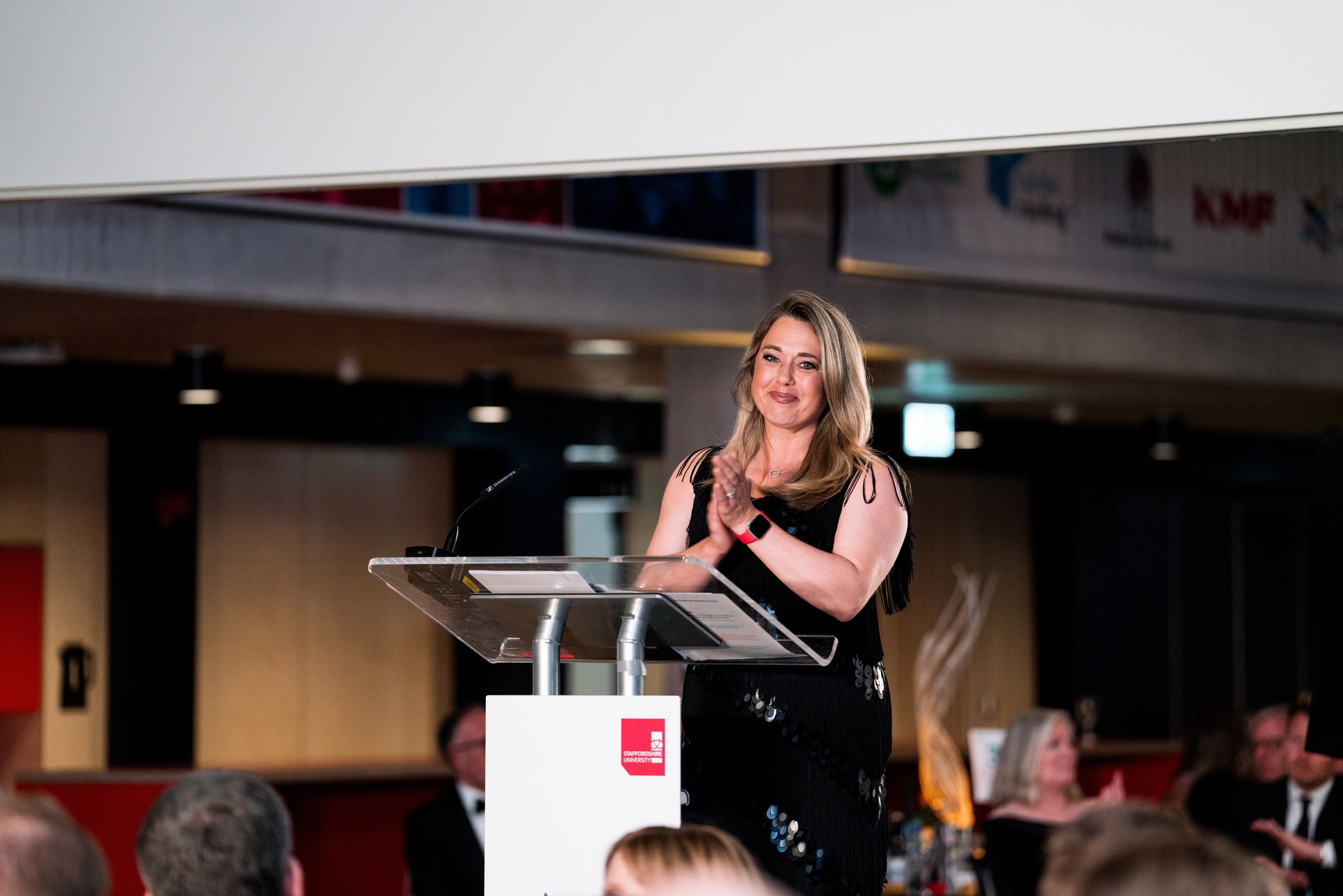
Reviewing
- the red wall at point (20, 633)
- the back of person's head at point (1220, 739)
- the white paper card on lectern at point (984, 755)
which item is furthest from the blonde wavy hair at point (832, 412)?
the red wall at point (20, 633)

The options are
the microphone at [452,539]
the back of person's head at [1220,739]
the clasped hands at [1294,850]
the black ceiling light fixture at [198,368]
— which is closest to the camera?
the microphone at [452,539]

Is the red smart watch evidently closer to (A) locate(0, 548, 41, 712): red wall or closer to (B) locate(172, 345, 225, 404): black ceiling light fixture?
(B) locate(172, 345, 225, 404): black ceiling light fixture

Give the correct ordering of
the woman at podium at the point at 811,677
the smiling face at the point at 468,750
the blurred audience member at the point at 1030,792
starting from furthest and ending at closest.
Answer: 1. the smiling face at the point at 468,750
2. the blurred audience member at the point at 1030,792
3. the woman at podium at the point at 811,677

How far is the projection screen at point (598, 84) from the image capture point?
2730 millimetres

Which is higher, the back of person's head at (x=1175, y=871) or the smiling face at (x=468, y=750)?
the back of person's head at (x=1175, y=871)

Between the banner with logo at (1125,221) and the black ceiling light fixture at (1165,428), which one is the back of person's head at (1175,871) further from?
the black ceiling light fixture at (1165,428)

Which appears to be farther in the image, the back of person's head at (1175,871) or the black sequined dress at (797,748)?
the black sequined dress at (797,748)

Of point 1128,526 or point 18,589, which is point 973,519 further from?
point 18,589

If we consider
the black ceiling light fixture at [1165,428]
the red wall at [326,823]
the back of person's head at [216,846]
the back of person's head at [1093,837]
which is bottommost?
the red wall at [326,823]

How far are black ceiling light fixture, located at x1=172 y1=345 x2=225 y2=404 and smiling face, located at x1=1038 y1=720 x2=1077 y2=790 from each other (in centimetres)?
466

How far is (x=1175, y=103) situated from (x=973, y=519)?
396 inches

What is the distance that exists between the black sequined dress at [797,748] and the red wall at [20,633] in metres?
7.32

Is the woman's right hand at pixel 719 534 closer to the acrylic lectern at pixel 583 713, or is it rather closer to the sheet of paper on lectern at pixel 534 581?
the acrylic lectern at pixel 583 713

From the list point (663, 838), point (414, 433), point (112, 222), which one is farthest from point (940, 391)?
point (663, 838)
